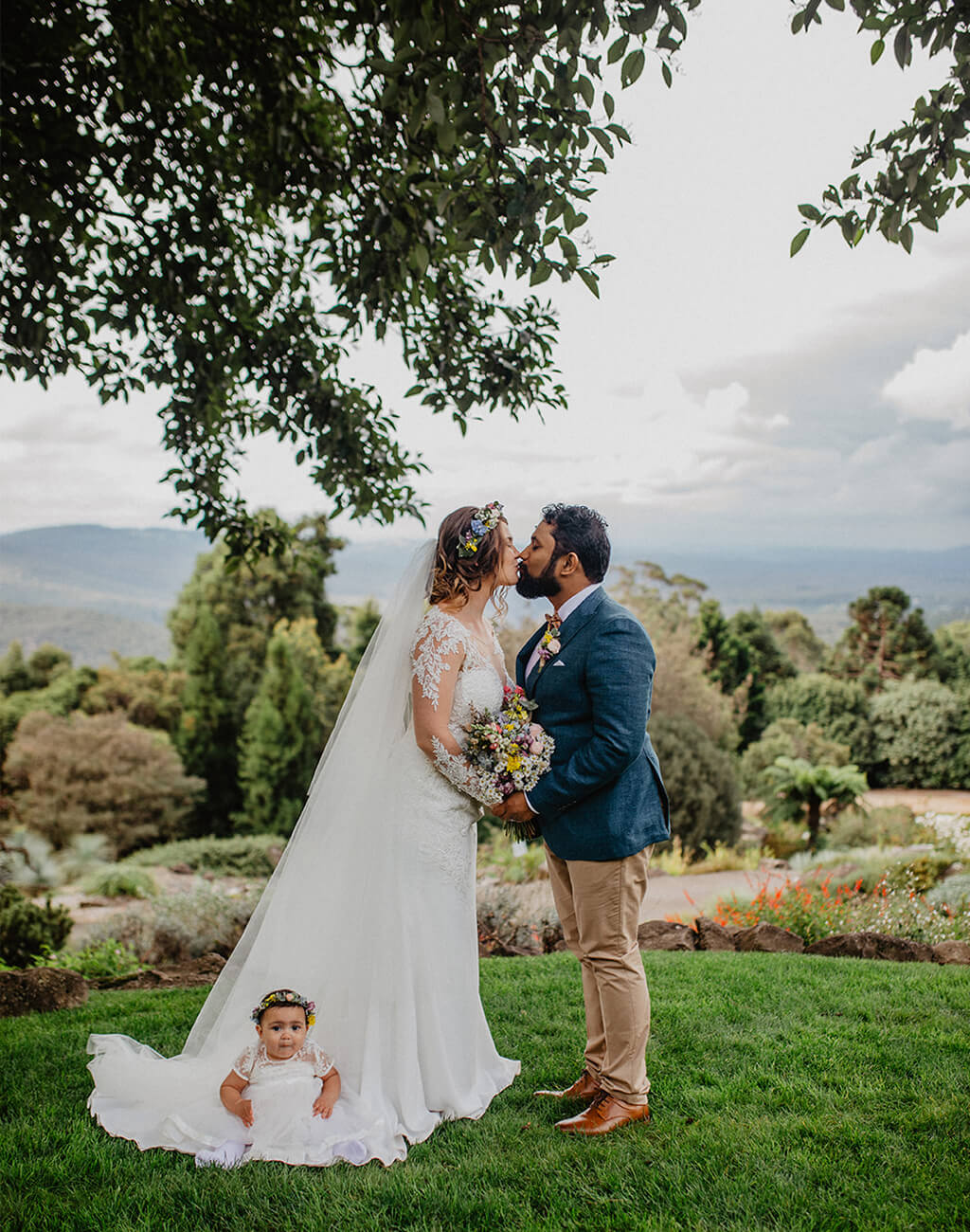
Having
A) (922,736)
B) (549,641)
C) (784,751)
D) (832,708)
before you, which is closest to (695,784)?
(784,751)

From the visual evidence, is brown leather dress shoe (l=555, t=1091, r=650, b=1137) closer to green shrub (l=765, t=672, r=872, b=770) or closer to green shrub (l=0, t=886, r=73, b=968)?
green shrub (l=0, t=886, r=73, b=968)

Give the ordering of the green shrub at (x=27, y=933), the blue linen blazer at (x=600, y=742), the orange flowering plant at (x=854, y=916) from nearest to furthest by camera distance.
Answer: the blue linen blazer at (x=600, y=742) → the orange flowering plant at (x=854, y=916) → the green shrub at (x=27, y=933)

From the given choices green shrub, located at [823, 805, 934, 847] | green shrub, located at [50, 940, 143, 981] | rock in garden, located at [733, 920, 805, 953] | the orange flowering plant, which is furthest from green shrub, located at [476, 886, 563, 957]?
green shrub, located at [823, 805, 934, 847]

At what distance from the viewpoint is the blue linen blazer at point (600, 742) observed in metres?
3.16

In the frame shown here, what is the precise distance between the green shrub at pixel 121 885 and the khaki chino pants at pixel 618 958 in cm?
894

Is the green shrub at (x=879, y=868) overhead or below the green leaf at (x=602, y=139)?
below

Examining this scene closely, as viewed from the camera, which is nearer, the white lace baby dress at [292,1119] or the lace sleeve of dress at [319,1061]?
the white lace baby dress at [292,1119]

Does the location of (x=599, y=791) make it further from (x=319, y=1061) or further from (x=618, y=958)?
(x=319, y=1061)

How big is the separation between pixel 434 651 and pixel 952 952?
4.38m

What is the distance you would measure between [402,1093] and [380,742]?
130cm

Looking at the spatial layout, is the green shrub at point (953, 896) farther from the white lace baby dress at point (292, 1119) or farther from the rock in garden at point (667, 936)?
the white lace baby dress at point (292, 1119)

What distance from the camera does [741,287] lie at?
33.8 metres

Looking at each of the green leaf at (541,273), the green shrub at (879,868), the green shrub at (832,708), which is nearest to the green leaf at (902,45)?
the green leaf at (541,273)

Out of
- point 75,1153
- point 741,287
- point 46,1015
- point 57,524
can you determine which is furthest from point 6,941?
point 741,287
